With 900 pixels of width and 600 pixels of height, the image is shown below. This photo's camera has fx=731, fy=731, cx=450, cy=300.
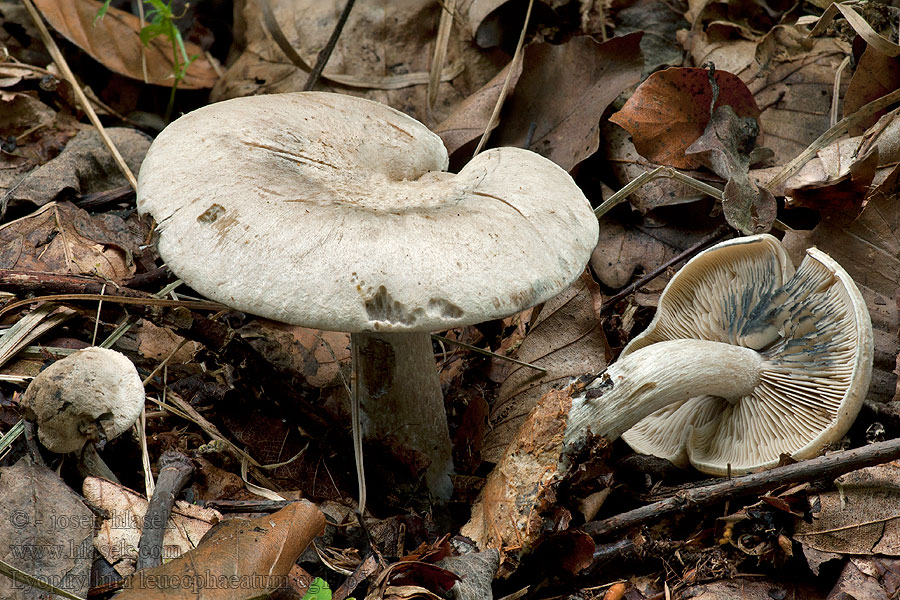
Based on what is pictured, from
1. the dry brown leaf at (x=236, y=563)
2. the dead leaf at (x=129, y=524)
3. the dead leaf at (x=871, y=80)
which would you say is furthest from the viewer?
the dead leaf at (x=871, y=80)

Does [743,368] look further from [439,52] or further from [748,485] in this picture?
[439,52]

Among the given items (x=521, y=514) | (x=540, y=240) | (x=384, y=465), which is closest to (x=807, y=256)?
(x=540, y=240)

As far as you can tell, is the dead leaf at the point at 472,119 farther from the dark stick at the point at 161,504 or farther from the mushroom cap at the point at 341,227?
the dark stick at the point at 161,504

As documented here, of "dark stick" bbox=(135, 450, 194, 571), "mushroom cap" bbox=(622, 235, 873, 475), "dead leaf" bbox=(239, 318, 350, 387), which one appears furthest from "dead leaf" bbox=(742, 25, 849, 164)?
"dark stick" bbox=(135, 450, 194, 571)

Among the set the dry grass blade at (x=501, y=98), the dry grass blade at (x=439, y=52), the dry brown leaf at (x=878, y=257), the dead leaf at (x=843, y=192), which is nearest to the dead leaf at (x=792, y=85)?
the dead leaf at (x=843, y=192)

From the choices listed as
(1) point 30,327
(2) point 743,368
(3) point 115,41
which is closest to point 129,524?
(1) point 30,327

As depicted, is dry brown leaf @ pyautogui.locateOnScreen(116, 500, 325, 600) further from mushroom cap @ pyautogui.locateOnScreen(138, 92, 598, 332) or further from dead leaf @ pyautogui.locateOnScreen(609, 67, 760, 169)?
dead leaf @ pyautogui.locateOnScreen(609, 67, 760, 169)
